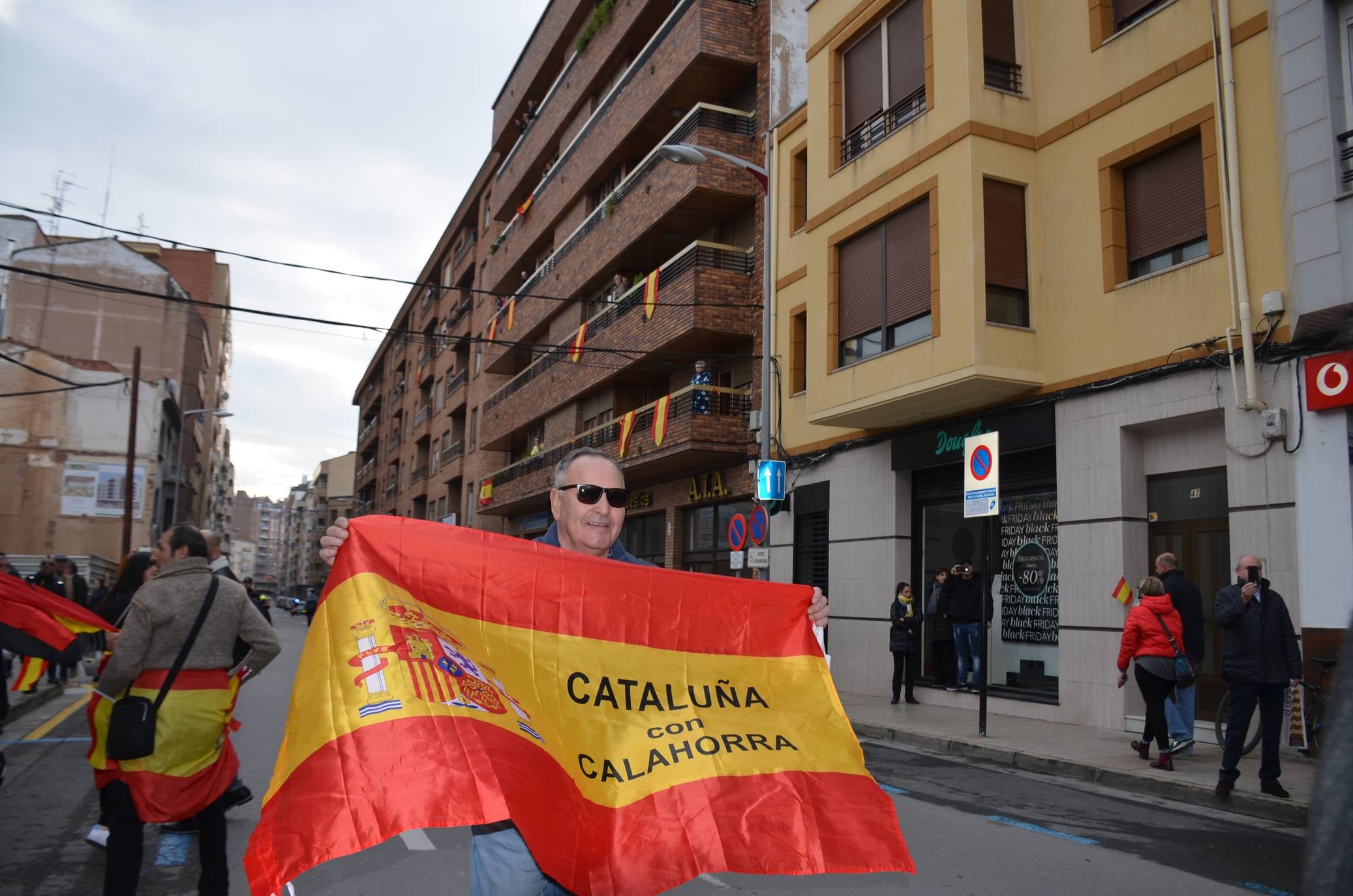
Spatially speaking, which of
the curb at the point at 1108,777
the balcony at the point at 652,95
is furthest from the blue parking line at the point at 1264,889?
the balcony at the point at 652,95

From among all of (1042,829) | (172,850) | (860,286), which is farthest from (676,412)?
(172,850)

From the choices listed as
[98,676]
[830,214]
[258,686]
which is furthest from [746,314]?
[98,676]

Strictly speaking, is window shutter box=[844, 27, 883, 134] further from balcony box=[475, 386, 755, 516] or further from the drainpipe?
balcony box=[475, 386, 755, 516]

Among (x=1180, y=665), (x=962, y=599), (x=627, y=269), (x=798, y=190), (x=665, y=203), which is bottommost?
(x=1180, y=665)

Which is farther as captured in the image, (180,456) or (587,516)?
(180,456)

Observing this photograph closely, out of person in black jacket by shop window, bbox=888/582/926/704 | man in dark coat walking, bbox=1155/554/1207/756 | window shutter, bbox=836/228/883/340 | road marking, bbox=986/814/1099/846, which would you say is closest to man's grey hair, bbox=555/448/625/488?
road marking, bbox=986/814/1099/846

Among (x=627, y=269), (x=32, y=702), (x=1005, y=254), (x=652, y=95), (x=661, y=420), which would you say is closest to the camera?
(x=32, y=702)

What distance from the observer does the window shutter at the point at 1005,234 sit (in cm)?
1456

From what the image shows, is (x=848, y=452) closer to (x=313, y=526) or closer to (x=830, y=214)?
(x=830, y=214)

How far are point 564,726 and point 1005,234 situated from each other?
13.1 m

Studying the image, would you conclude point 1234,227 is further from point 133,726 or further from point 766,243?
point 133,726

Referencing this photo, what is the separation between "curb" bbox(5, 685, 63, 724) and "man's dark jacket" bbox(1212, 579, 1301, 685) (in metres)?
12.6

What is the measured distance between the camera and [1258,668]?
27.9 feet

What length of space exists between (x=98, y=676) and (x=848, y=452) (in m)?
15.1
